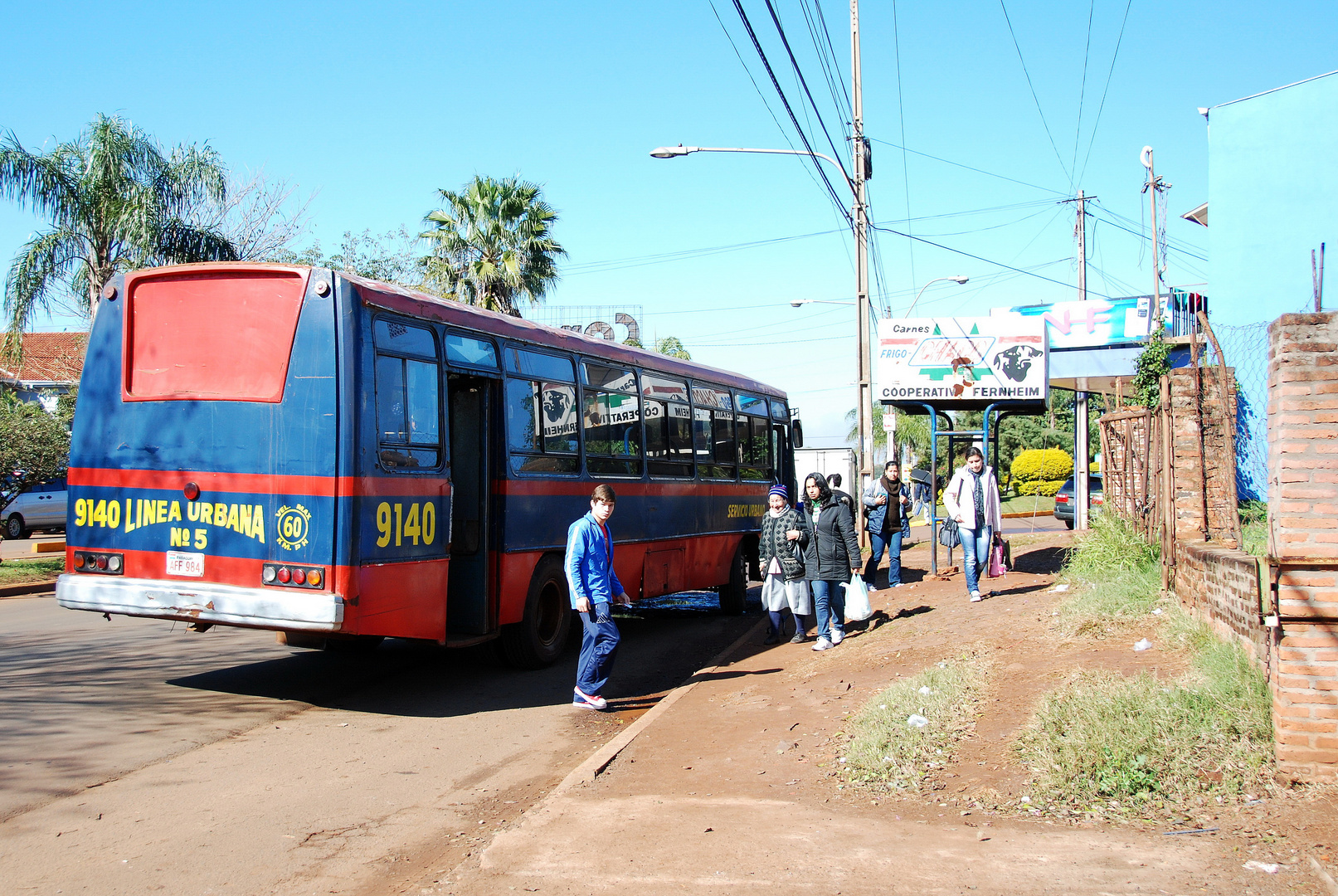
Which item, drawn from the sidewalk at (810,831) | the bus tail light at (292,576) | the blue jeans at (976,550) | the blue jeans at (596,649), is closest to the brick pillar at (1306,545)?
the sidewalk at (810,831)

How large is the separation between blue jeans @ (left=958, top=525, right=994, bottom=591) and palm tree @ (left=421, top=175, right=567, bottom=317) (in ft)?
63.4

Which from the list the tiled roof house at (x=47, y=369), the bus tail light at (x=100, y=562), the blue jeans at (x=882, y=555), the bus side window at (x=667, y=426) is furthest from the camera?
the tiled roof house at (x=47, y=369)

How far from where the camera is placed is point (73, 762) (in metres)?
6.34

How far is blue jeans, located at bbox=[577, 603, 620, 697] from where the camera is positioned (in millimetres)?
8117

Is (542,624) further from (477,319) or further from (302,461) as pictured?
(302,461)

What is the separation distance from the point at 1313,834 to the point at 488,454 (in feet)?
21.2

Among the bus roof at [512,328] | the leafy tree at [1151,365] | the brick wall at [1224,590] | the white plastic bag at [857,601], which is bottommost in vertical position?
the white plastic bag at [857,601]

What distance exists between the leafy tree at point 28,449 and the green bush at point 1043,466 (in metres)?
35.0

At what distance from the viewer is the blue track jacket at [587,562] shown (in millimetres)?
8070

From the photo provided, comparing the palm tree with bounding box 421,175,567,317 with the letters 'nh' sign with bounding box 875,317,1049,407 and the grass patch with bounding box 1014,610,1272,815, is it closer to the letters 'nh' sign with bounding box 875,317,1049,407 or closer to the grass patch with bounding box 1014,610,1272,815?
the letters 'nh' sign with bounding box 875,317,1049,407

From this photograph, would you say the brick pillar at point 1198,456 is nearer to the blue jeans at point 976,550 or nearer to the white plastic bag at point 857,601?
the blue jeans at point 976,550

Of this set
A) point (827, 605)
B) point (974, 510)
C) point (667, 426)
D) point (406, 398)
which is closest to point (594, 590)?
point (406, 398)

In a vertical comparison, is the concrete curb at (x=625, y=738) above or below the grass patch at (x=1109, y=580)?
below

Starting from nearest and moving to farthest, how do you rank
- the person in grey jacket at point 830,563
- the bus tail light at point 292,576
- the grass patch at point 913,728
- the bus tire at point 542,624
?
the grass patch at point 913,728
the bus tail light at point 292,576
the bus tire at point 542,624
the person in grey jacket at point 830,563
